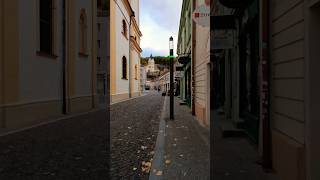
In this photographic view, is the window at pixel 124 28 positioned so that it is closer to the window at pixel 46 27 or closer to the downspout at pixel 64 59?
the downspout at pixel 64 59

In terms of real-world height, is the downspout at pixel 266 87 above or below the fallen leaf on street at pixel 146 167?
above

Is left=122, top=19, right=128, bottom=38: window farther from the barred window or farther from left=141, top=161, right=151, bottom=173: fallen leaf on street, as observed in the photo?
left=141, top=161, right=151, bottom=173: fallen leaf on street

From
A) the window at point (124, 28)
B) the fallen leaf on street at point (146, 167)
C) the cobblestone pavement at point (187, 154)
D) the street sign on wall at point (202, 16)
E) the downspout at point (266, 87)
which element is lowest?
the fallen leaf on street at point (146, 167)

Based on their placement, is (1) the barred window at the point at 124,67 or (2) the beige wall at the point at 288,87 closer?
(2) the beige wall at the point at 288,87

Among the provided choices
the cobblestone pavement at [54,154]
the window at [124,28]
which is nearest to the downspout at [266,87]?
the cobblestone pavement at [54,154]

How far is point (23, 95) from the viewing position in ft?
43.8

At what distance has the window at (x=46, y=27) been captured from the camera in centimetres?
1579

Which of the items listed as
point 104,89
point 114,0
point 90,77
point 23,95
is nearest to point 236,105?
point 23,95

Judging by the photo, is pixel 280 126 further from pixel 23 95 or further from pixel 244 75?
pixel 23 95

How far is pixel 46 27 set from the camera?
16281 mm

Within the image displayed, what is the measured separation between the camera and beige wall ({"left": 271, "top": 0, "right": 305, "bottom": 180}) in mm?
4828

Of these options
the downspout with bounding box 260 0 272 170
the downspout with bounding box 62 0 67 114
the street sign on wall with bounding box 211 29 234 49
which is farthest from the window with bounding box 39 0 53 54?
the downspout with bounding box 260 0 272 170

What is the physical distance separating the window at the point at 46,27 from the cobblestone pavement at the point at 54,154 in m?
5.09

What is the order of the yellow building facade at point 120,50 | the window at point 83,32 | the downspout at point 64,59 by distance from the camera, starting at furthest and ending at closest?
the yellow building facade at point 120,50 < the window at point 83,32 < the downspout at point 64,59
